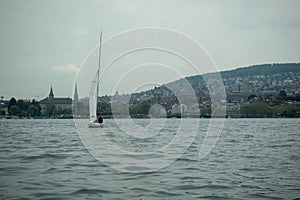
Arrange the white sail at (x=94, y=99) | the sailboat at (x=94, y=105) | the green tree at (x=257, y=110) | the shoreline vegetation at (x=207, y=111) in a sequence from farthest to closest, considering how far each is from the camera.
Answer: the green tree at (x=257, y=110)
the shoreline vegetation at (x=207, y=111)
the white sail at (x=94, y=99)
the sailboat at (x=94, y=105)

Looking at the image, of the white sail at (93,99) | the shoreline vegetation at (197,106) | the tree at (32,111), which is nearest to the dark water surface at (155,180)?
the white sail at (93,99)

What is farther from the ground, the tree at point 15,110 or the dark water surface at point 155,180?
the tree at point 15,110

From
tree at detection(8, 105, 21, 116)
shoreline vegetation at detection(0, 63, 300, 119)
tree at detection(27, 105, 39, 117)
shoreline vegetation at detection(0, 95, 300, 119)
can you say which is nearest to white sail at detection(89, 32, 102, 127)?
shoreline vegetation at detection(0, 63, 300, 119)

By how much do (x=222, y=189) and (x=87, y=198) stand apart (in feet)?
12.5

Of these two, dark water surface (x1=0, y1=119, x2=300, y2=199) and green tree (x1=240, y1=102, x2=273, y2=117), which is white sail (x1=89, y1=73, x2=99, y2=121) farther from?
green tree (x1=240, y1=102, x2=273, y2=117)

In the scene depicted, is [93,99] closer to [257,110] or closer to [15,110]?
[257,110]

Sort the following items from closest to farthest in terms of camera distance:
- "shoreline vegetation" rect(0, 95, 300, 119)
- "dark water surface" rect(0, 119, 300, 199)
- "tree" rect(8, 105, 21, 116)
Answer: "dark water surface" rect(0, 119, 300, 199)
"shoreline vegetation" rect(0, 95, 300, 119)
"tree" rect(8, 105, 21, 116)

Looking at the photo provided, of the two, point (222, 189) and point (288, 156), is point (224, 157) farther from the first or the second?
point (222, 189)

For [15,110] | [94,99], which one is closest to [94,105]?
[94,99]

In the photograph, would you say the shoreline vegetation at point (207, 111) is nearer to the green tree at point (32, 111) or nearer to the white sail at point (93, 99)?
the green tree at point (32, 111)

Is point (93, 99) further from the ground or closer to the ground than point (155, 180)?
further from the ground

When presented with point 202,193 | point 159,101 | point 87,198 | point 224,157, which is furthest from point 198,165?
point 159,101

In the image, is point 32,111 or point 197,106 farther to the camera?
point 32,111

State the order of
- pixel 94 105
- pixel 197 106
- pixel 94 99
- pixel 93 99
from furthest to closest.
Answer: pixel 197 106 < pixel 94 105 < pixel 94 99 < pixel 93 99
